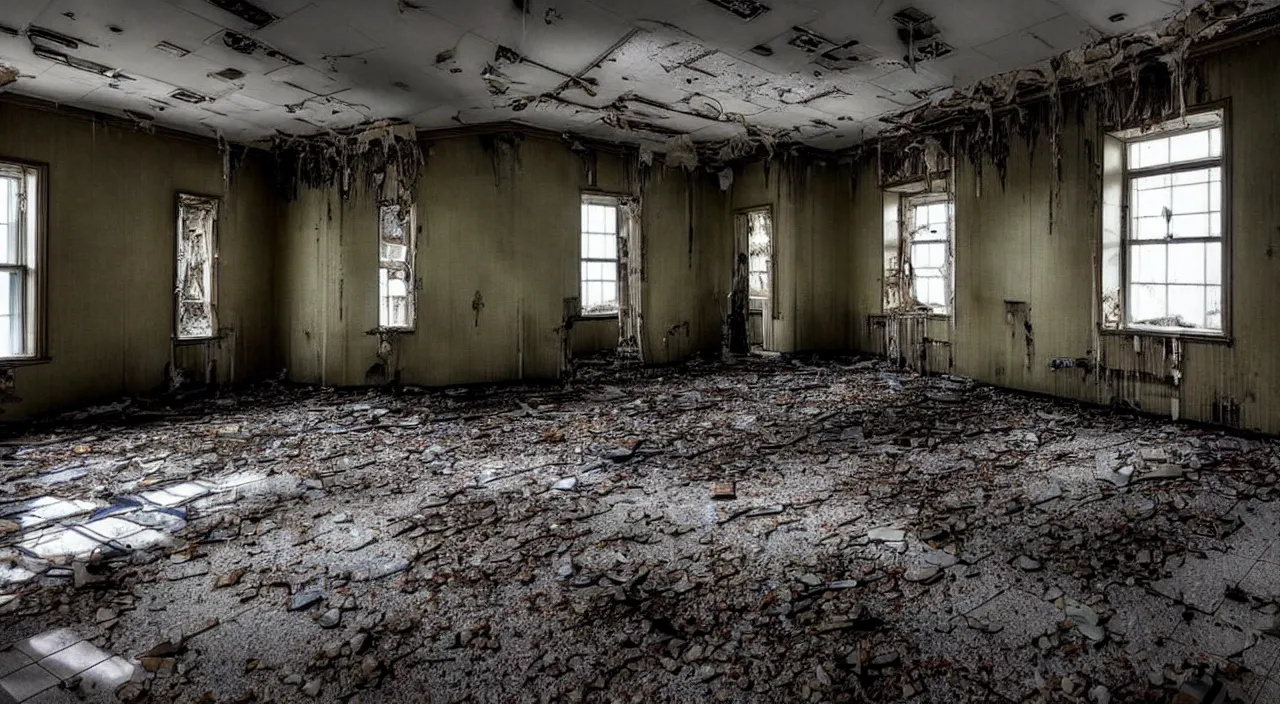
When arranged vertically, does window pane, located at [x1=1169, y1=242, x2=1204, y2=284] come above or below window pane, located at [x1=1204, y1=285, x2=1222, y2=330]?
above

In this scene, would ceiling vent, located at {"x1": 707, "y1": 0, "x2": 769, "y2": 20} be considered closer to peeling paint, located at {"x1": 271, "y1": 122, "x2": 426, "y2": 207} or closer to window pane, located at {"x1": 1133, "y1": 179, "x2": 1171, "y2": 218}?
window pane, located at {"x1": 1133, "y1": 179, "x2": 1171, "y2": 218}

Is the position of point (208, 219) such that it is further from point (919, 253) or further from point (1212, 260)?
point (1212, 260)

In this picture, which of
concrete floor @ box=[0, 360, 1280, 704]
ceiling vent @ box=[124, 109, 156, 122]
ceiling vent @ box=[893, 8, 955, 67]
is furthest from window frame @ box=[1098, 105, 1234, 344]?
ceiling vent @ box=[124, 109, 156, 122]

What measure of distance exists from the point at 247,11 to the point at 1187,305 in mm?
7186

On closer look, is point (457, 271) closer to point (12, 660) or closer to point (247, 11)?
point (247, 11)

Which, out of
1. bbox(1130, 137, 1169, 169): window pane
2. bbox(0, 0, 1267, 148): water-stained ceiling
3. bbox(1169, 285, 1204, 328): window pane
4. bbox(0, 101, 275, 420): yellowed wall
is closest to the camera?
bbox(0, 0, 1267, 148): water-stained ceiling

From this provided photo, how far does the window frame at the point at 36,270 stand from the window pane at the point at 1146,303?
953 centimetres

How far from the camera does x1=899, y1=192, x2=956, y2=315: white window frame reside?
7.32m

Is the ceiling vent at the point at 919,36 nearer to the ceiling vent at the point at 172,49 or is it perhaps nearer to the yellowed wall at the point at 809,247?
the yellowed wall at the point at 809,247

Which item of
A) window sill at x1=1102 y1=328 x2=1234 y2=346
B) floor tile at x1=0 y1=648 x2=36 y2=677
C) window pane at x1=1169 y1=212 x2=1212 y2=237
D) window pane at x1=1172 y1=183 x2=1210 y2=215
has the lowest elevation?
floor tile at x1=0 y1=648 x2=36 y2=677

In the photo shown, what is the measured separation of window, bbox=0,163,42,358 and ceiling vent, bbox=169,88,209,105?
55.1 inches

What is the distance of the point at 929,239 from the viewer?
26.2 ft

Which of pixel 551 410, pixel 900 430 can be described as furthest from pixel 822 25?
pixel 551 410

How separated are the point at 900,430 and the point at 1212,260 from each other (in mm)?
2746
